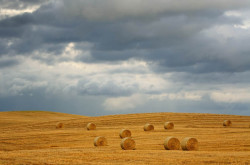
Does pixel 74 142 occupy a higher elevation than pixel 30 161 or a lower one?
higher

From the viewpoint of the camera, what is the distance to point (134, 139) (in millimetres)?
28266

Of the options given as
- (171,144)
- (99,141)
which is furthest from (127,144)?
(99,141)

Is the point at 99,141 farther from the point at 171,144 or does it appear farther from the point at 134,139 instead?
the point at 134,139

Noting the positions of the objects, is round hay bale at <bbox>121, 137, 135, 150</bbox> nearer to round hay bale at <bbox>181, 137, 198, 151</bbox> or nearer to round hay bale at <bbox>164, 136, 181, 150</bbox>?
round hay bale at <bbox>164, 136, 181, 150</bbox>

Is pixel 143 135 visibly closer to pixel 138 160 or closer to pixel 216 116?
pixel 138 160

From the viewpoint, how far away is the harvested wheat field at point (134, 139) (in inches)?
634

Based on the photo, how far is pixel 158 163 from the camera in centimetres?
1498

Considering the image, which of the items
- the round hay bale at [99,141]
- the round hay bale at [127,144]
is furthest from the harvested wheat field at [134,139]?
the round hay bale at [99,141]

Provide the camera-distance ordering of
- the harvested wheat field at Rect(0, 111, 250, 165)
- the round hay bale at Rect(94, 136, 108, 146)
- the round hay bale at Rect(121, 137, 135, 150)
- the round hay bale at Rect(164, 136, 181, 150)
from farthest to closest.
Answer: the round hay bale at Rect(94, 136, 108, 146) → the round hay bale at Rect(164, 136, 181, 150) → the round hay bale at Rect(121, 137, 135, 150) → the harvested wheat field at Rect(0, 111, 250, 165)

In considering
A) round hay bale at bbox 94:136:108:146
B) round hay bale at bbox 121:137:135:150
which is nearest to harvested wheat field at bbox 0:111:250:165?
round hay bale at bbox 121:137:135:150

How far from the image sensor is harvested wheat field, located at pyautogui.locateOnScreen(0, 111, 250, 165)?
16094 mm

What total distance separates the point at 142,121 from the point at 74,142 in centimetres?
1537

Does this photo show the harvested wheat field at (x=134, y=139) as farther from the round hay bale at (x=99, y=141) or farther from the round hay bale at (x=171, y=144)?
the round hay bale at (x=99, y=141)

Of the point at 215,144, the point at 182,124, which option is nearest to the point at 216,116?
the point at 182,124
